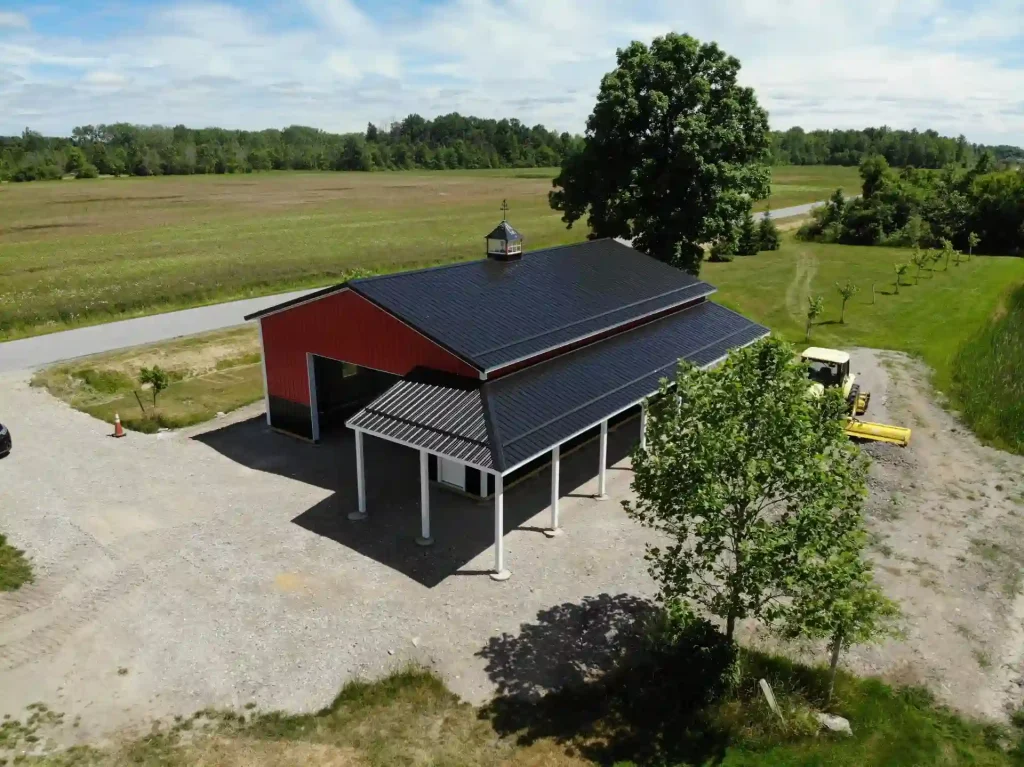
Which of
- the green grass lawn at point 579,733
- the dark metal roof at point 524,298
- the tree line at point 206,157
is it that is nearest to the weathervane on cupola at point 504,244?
the dark metal roof at point 524,298

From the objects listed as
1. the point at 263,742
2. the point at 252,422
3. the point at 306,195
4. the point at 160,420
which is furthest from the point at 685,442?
the point at 306,195

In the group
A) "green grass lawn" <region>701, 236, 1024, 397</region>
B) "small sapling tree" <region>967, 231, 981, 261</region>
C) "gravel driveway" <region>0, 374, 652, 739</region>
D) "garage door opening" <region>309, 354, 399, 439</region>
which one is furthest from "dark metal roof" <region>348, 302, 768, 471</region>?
"small sapling tree" <region>967, 231, 981, 261</region>

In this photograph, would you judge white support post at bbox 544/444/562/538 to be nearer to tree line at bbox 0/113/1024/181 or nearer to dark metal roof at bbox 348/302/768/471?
dark metal roof at bbox 348/302/768/471

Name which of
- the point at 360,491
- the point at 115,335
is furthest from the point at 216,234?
the point at 360,491

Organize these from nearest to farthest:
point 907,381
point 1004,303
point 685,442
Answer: point 685,442, point 907,381, point 1004,303

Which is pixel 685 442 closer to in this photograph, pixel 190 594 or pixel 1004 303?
pixel 190 594

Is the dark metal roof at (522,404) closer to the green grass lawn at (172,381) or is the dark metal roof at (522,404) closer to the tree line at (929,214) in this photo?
the green grass lawn at (172,381)
